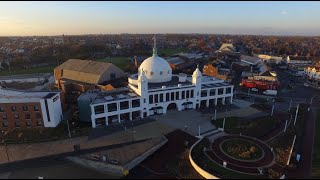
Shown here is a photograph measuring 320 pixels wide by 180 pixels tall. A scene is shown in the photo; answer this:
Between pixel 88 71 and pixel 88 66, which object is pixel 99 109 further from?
pixel 88 66

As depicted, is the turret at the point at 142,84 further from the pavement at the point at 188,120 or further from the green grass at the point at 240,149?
the green grass at the point at 240,149

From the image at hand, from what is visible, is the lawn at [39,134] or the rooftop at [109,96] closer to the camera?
the lawn at [39,134]

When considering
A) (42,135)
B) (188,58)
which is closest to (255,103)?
(42,135)

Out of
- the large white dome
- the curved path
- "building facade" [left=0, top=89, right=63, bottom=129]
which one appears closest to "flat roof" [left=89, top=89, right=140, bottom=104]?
the large white dome

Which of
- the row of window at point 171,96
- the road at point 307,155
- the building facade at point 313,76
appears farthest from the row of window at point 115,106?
the building facade at point 313,76

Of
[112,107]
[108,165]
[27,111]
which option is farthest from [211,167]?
[27,111]

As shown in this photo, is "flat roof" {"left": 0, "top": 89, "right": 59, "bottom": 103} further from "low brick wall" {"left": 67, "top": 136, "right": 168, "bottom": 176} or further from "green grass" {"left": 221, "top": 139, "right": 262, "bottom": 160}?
"green grass" {"left": 221, "top": 139, "right": 262, "bottom": 160}

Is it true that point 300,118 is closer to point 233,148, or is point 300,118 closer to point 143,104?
point 233,148
